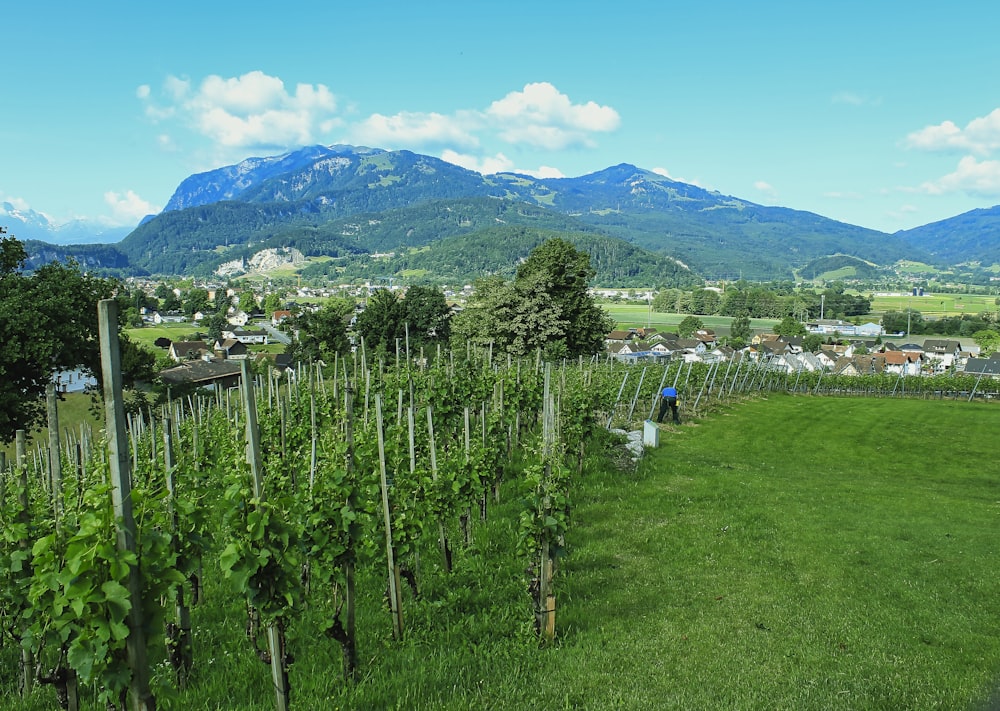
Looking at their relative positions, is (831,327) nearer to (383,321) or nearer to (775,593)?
(383,321)

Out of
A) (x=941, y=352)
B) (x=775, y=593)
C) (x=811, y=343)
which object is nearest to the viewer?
(x=775, y=593)

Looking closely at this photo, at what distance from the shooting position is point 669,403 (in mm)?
24672

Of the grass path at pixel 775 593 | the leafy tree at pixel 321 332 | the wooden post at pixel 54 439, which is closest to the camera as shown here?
the wooden post at pixel 54 439

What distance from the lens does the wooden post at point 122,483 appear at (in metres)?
3.41

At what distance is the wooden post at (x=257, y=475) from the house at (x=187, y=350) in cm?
8994

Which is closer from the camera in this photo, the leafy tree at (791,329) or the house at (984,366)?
the house at (984,366)

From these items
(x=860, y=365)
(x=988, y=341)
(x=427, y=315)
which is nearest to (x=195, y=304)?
(x=427, y=315)

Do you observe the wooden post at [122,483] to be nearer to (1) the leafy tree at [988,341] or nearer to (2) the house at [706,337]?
(2) the house at [706,337]

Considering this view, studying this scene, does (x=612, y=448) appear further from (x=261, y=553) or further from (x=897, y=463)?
(x=261, y=553)

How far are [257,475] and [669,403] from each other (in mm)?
21747

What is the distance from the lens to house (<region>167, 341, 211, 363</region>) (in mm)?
87188

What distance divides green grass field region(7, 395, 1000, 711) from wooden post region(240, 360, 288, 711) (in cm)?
66

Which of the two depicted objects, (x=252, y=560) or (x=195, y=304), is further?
(x=195, y=304)

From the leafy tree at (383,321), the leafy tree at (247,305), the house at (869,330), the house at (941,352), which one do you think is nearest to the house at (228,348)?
the leafy tree at (383,321)
